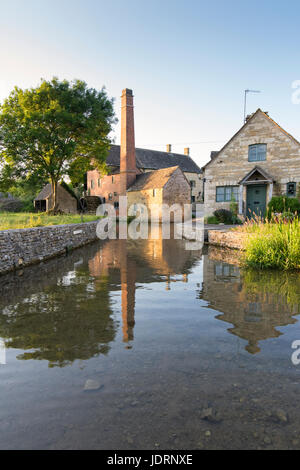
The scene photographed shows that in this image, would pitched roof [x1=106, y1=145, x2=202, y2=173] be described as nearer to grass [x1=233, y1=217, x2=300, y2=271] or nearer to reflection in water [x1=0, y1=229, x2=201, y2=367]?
grass [x1=233, y1=217, x2=300, y2=271]

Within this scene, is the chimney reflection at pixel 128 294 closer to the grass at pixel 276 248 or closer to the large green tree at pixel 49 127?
the grass at pixel 276 248

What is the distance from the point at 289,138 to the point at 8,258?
60.6 feet

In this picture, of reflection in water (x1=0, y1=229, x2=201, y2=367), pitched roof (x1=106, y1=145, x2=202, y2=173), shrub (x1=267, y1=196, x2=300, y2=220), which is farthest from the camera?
pitched roof (x1=106, y1=145, x2=202, y2=173)

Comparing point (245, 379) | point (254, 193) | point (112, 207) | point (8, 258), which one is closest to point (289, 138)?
point (254, 193)

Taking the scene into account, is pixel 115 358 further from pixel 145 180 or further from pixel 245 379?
pixel 145 180

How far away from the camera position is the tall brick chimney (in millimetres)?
36625

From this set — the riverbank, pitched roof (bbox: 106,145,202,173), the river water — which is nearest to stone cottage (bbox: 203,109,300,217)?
the riverbank

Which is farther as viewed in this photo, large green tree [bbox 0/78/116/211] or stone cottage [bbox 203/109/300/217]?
large green tree [bbox 0/78/116/211]

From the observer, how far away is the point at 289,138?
63.8 feet

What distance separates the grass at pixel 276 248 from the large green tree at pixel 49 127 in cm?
1870

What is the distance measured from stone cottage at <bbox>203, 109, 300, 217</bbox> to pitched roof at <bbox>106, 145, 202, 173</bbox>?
80.5 ft

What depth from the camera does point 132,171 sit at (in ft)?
129

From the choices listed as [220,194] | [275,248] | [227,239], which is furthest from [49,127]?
[275,248]

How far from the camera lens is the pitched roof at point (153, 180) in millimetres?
33438
